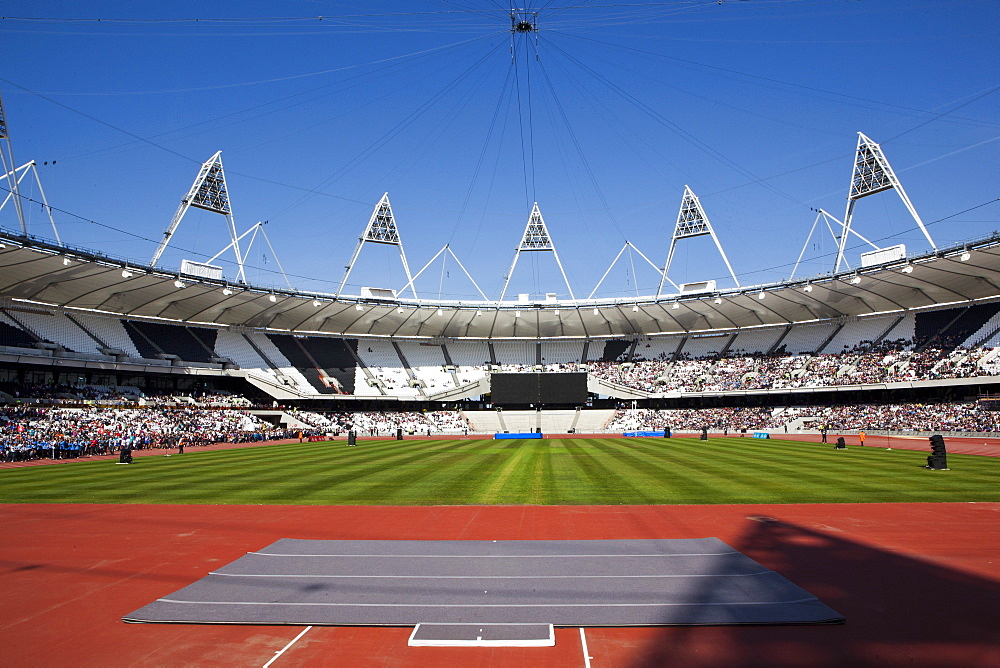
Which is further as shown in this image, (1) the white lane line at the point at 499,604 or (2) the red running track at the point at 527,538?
(1) the white lane line at the point at 499,604

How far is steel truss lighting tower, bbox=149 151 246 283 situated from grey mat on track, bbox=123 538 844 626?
49.1m

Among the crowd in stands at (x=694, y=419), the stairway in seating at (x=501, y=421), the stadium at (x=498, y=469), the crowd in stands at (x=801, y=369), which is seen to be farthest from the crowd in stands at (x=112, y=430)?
the crowd in stands at (x=801, y=369)

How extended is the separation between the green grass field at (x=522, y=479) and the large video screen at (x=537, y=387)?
2722 cm

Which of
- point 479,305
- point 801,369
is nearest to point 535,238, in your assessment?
point 479,305

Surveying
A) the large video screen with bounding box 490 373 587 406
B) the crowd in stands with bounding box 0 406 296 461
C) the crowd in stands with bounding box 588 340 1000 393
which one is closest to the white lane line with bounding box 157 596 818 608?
the crowd in stands with bounding box 0 406 296 461

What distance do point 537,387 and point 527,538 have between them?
1864 inches

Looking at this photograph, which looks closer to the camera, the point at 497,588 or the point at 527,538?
the point at 497,588

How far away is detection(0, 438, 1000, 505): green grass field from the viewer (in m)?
17.0

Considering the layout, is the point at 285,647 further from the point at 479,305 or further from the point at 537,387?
the point at 479,305

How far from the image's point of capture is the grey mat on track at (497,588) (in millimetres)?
7488

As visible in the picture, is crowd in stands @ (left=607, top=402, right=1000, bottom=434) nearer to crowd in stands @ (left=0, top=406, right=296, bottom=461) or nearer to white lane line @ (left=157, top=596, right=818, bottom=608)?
white lane line @ (left=157, top=596, right=818, bottom=608)

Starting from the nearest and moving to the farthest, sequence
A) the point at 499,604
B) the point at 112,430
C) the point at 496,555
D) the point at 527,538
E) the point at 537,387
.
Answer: the point at 499,604 → the point at 496,555 → the point at 527,538 → the point at 112,430 → the point at 537,387

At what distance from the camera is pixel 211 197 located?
174 feet

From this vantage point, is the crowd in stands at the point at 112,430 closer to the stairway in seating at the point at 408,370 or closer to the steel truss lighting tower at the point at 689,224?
the stairway in seating at the point at 408,370
